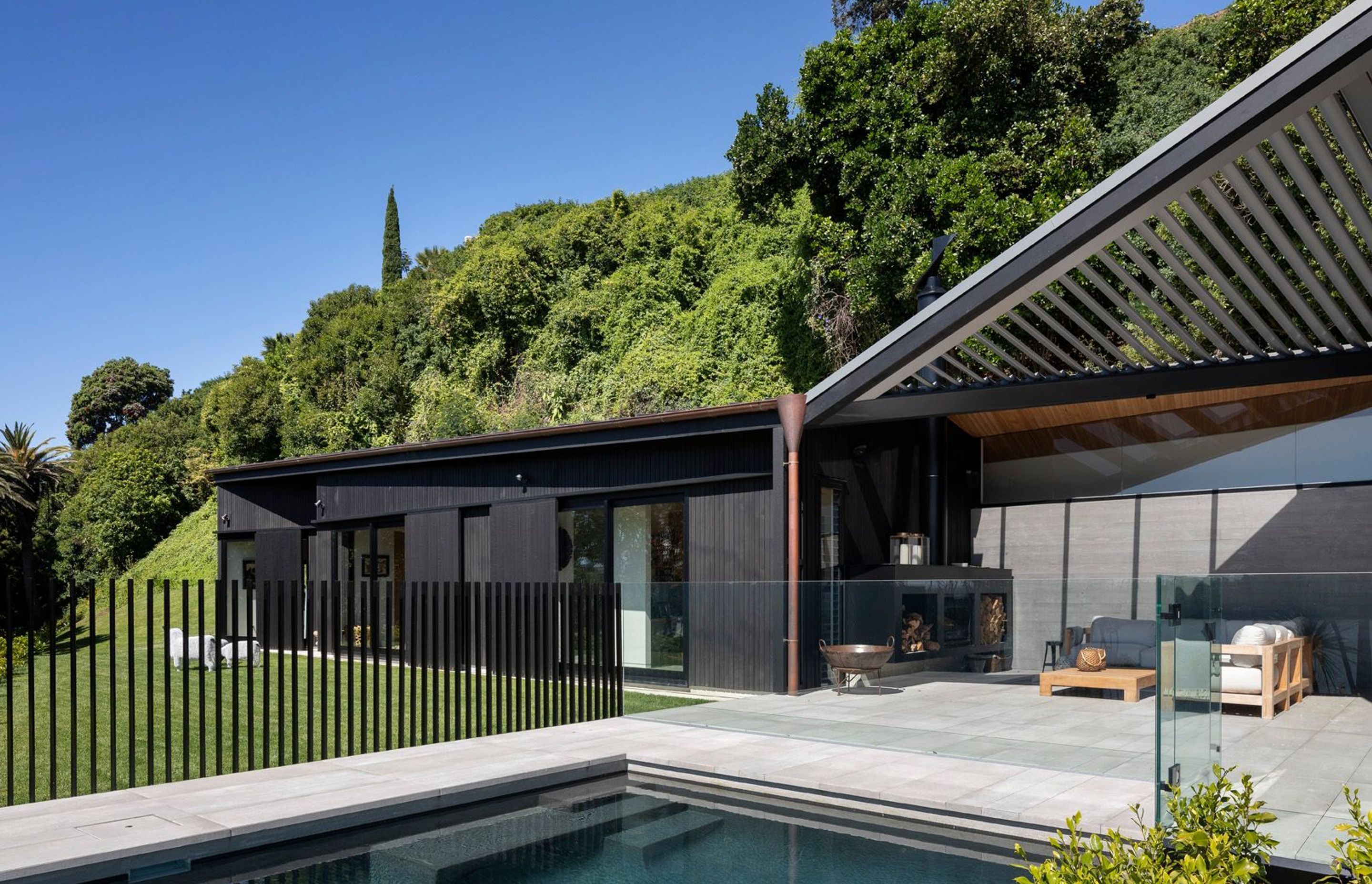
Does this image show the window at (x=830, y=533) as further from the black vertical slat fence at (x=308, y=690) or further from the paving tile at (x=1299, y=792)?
the paving tile at (x=1299, y=792)

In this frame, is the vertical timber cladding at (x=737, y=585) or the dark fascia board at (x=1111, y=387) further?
the vertical timber cladding at (x=737, y=585)

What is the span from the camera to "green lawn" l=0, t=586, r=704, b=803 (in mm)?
6777

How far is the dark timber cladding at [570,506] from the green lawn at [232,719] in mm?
1156

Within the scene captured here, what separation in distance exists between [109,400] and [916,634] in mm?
60291

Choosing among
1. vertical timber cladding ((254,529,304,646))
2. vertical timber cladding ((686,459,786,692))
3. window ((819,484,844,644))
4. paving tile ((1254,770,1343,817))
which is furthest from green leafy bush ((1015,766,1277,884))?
vertical timber cladding ((254,529,304,646))

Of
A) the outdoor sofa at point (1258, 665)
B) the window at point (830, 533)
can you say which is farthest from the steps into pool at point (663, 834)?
the window at point (830, 533)

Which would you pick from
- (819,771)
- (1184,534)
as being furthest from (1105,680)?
(1184,534)

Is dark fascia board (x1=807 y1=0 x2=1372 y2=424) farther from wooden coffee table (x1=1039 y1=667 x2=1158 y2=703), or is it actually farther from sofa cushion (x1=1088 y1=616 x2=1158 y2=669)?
wooden coffee table (x1=1039 y1=667 x2=1158 y2=703)

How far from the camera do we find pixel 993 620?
8789 millimetres

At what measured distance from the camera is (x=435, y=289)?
34062mm

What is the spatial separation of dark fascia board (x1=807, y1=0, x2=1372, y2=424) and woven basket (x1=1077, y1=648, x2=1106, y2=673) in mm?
2942

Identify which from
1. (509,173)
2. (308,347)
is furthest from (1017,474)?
(308,347)

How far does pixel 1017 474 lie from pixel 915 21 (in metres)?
10.9

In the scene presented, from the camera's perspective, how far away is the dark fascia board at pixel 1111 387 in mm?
9250
